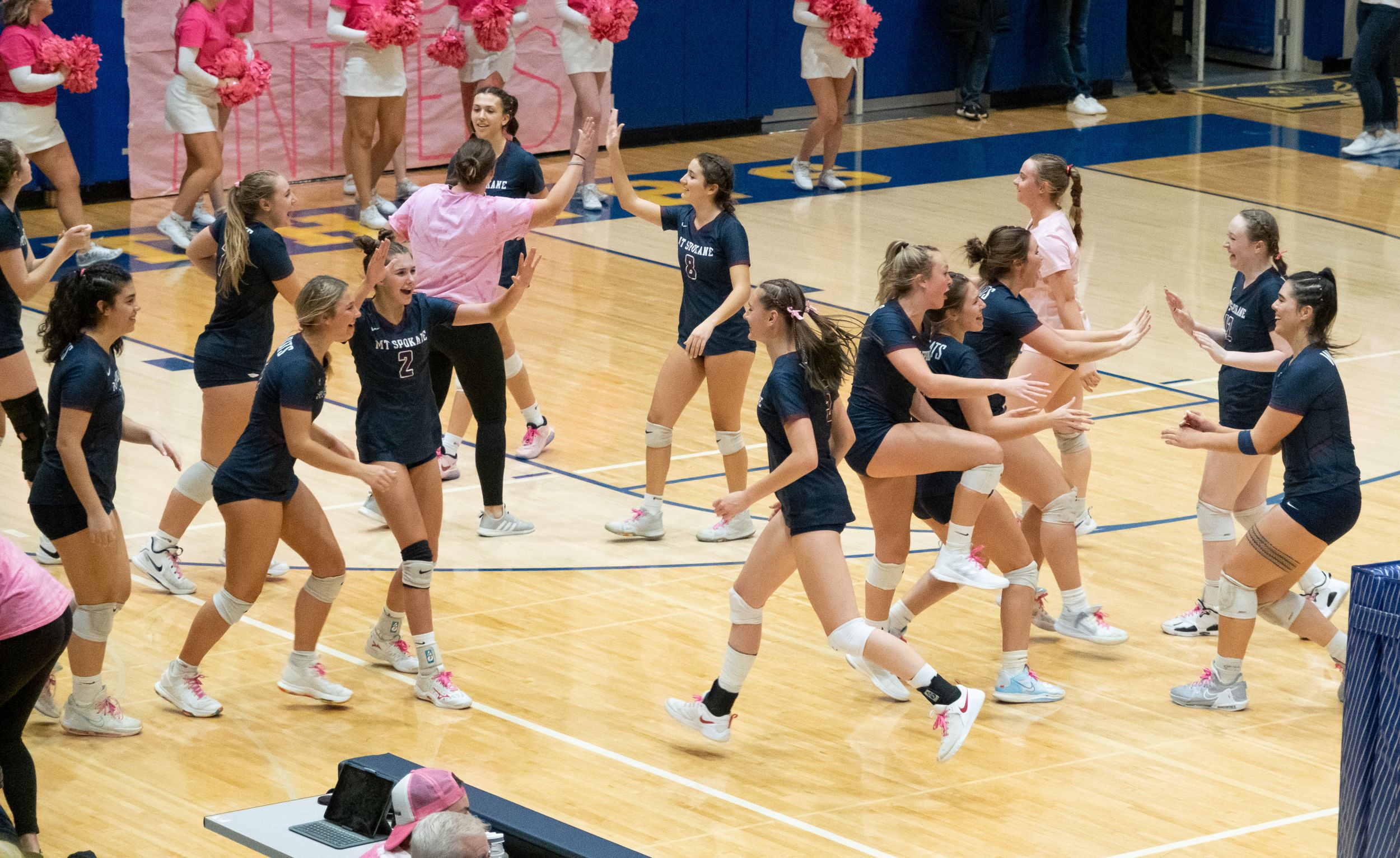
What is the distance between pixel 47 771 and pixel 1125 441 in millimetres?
6068

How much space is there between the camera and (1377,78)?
1797cm

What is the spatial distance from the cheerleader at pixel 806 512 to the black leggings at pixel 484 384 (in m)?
2.26

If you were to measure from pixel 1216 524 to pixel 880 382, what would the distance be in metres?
1.67

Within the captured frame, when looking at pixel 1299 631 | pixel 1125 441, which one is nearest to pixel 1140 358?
pixel 1125 441

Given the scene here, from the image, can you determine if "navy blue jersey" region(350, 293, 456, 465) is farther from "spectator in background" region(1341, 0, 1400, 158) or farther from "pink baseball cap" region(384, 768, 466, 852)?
"spectator in background" region(1341, 0, 1400, 158)

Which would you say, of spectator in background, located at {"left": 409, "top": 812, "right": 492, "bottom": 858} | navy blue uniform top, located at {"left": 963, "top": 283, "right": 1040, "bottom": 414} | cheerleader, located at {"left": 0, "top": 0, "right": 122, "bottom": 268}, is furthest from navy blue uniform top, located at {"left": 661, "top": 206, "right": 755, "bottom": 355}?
cheerleader, located at {"left": 0, "top": 0, "right": 122, "bottom": 268}

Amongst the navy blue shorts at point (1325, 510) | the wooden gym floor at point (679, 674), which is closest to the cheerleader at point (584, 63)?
the wooden gym floor at point (679, 674)

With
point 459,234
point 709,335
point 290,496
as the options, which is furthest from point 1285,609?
point 459,234

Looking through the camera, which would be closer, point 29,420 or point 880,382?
point 880,382

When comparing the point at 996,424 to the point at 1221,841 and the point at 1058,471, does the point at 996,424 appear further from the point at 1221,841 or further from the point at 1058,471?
the point at 1221,841

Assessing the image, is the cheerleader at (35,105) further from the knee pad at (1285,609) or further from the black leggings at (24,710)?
the knee pad at (1285,609)

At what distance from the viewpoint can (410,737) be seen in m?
6.61

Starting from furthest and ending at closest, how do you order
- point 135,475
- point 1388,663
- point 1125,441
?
point 1125,441 → point 135,475 → point 1388,663

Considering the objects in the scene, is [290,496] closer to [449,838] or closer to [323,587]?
[323,587]
